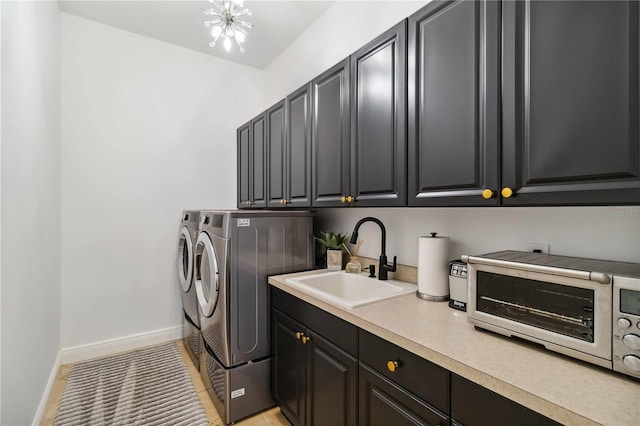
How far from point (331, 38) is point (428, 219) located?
1.75m

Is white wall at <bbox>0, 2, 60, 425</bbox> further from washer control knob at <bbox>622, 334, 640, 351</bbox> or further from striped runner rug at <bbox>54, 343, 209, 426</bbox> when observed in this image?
washer control knob at <bbox>622, 334, 640, 351</bbox>

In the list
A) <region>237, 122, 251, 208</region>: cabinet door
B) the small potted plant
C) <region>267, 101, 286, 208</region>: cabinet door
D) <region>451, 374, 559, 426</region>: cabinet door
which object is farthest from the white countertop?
<region>237, 122, 251, 208</region>: cabinet door

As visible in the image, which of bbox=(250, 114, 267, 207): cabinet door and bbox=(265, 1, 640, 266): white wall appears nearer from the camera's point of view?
bbox=(265, 1, 640, 266): white wall

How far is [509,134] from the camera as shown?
970 mm

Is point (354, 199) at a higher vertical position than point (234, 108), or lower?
lower

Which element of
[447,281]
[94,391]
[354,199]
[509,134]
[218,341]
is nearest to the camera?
[509,134]

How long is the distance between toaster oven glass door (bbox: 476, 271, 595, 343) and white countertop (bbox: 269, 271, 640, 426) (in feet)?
0.30

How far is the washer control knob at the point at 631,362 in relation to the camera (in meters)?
0.70

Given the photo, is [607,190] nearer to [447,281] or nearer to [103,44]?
[447,281]

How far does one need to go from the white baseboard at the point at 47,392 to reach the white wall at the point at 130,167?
0.71 ft

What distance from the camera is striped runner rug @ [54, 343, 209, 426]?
1887 millimetres

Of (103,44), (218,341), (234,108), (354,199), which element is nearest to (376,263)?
(354,199)

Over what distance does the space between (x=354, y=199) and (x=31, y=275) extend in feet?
6.16

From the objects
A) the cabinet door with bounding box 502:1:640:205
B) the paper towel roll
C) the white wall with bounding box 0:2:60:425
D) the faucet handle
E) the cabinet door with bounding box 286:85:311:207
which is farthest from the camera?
the cabinet door with bounding box 286:85:311:207
